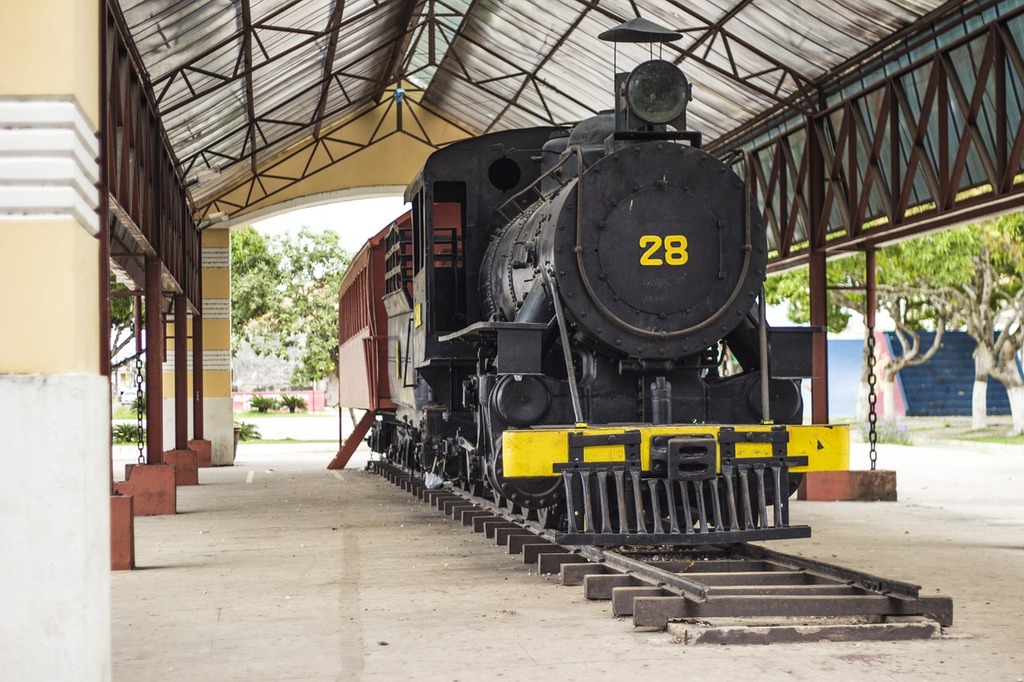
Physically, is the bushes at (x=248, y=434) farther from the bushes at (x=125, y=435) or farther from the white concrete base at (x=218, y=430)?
the white concrete base at (x=218, y=430)

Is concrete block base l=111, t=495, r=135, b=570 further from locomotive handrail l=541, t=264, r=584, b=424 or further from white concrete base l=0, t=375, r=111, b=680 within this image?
white concrete base l=0, t=375, r=111, b=680

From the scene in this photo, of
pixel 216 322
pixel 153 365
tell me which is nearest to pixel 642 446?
pixel 153 365

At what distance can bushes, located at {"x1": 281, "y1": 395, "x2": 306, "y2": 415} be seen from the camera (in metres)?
56.0

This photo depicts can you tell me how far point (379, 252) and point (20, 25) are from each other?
37.8ft

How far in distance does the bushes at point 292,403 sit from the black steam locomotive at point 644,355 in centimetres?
4765

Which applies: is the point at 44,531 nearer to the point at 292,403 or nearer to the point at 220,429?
the point at 220,429

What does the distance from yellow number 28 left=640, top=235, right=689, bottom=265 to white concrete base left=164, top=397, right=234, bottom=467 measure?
59.6 feet

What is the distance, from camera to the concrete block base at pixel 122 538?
30.5ft

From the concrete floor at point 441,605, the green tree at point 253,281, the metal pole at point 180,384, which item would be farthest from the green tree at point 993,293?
the green tree at point 253,281

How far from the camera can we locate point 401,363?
1334 cm

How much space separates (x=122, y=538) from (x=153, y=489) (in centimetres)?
460

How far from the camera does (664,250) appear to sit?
26.9 feet

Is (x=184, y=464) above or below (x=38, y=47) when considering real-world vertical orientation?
below

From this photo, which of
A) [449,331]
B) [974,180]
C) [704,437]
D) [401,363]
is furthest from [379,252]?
[704,437]
